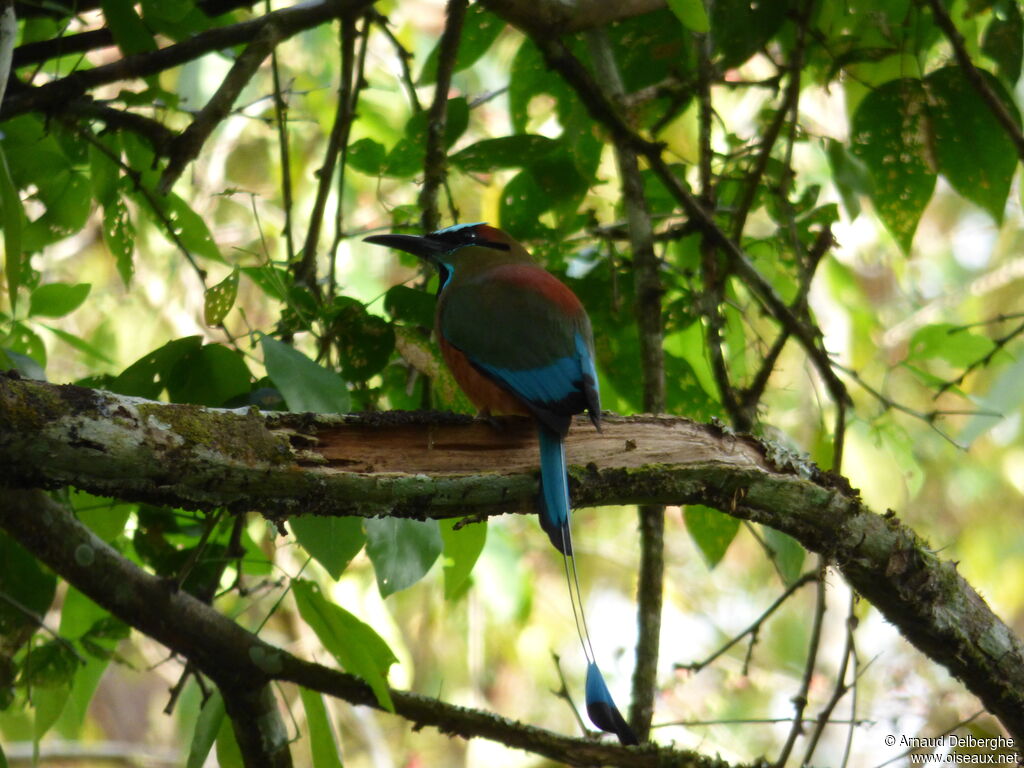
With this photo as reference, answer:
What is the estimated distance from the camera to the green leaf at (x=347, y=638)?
2.07 m

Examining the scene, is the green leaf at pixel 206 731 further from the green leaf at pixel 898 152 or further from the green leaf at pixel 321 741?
the green leaf at pixel 898 152

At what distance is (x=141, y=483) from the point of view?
1.61 meters

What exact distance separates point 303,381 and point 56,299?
0.97m

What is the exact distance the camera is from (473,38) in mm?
3248

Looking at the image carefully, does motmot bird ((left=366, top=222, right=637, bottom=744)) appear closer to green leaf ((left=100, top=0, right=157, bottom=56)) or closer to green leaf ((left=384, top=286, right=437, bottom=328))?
green leaf ((left=384, top=286, right=437, bottom=328))

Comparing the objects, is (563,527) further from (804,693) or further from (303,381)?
(804,693)

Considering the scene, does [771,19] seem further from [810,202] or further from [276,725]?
[276,725]

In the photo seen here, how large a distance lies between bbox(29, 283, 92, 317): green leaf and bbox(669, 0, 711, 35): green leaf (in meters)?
1.55

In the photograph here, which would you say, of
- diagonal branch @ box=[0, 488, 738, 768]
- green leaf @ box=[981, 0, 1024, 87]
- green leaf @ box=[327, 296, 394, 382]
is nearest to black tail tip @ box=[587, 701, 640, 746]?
diagonal branch @ box=[0, 488, 738, 768]

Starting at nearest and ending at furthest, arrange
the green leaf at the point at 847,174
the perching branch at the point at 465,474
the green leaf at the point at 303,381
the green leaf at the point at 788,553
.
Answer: the perching branch at the point at 465,474 → the green leaf at the point at 303,381 → the green leaf at the point at 788,553 → the green leaf at the point at 847,174

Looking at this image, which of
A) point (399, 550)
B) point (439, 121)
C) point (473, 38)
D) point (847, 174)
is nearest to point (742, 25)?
point (847, 174)

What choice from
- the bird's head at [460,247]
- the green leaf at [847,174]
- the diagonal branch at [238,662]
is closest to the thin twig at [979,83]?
the green leaf at [847,174]

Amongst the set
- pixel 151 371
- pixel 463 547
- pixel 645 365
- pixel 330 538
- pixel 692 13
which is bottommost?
pixel 330 538

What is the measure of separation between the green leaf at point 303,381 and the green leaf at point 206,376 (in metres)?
0.27
